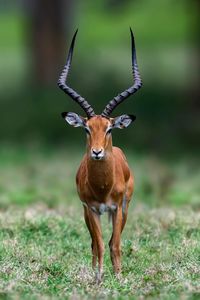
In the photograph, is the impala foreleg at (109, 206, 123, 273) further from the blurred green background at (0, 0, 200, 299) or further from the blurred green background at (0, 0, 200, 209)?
the blurred green background at (0, 0, 200, 209)

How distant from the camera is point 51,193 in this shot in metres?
15.8

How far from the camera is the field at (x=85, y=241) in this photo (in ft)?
28.8

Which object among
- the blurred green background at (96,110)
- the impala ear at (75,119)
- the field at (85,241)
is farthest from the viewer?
the blurred green background at (96,110)

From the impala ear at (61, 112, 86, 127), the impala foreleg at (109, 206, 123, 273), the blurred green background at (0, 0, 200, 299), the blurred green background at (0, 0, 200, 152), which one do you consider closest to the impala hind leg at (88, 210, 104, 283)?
the impala foreleg at (109, 206, 123, 273)

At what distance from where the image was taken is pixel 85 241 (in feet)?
37.5

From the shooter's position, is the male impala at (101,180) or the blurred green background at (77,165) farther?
the male impala at (101,180)

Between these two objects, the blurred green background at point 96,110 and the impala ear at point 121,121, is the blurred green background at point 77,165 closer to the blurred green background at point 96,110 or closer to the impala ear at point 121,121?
the blurred green background at point 96,110

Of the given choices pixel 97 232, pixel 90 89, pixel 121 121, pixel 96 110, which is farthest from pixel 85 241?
pixel 90 89

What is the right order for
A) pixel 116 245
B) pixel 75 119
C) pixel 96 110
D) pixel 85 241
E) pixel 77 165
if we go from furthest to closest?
pixel 96 110 < pixel 77 165 < pixel 85 241 < pixel 75 119 < pixel 116 245

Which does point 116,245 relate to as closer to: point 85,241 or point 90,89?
point 85,241

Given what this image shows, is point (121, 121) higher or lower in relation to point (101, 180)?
higher

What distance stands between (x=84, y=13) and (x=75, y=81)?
27.7 meters

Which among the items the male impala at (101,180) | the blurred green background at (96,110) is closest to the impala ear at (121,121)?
the male impala at (101,180)

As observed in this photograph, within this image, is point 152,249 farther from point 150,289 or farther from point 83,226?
point 150,289
